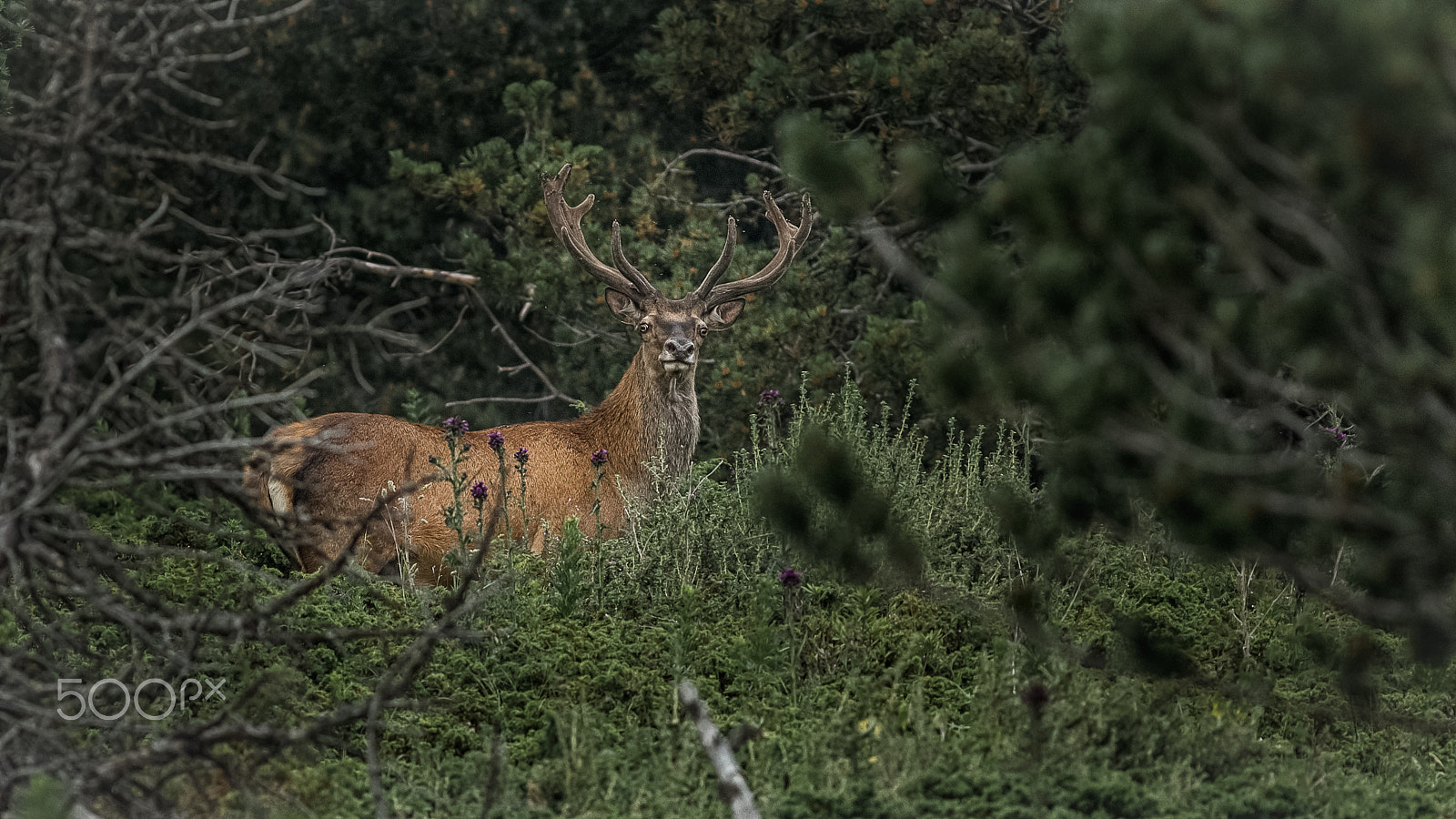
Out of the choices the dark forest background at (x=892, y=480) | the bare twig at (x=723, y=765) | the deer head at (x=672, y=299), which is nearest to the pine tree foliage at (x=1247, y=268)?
the dark forest background at (x=892, y=480)

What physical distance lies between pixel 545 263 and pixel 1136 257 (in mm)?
6562

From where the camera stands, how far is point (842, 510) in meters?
3.61

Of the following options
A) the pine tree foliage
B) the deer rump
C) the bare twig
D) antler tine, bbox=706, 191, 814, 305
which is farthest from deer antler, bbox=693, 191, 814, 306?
the pine tree foliage

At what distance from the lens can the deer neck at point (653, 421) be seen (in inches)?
283

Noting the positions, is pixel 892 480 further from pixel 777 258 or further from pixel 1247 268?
pixel 1247 268

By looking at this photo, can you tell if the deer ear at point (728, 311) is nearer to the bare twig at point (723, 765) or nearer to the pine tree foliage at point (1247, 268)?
the bare twig at point (723, 765)

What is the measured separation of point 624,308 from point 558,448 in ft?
2.77

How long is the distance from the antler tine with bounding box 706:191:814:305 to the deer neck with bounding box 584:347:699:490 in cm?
50

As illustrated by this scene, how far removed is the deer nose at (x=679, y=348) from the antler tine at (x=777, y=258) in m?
0.50

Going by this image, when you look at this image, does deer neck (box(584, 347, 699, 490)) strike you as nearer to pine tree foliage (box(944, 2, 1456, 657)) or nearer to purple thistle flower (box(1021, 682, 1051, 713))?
purple thistle flower (box(1021, 682, 1051, 713))

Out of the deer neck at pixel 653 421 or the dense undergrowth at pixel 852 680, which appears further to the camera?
the deer neck at pixel 653 421

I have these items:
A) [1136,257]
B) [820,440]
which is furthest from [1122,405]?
[820,440]

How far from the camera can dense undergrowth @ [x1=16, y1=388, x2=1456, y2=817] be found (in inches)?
159

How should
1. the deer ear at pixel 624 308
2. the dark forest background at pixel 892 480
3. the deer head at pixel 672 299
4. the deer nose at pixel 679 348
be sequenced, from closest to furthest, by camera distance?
the dark forest background at pixel 892 480 < the deer nose at pixel 679 348 < the deer head at pixel 672 299 < the deer ear at pixel 624 308
